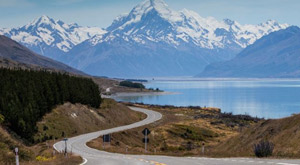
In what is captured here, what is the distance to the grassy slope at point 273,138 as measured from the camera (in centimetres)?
4063

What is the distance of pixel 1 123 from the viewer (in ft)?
210

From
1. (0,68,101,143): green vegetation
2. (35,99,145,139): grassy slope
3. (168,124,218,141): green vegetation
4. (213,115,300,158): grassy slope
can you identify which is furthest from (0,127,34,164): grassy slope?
(168,124,218,141): green vegetation

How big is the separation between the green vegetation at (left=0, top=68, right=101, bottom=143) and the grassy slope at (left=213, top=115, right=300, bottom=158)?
27319 millimetres

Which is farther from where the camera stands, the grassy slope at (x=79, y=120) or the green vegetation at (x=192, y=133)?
the green vegetation at (x=192, y=133)

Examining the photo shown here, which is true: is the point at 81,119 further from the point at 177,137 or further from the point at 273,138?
the point at 273,138

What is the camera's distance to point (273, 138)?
1907 inches

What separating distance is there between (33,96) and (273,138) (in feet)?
143

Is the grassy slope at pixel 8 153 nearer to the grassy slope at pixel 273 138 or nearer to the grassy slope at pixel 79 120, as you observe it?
the grassy slope at pixel 273 138

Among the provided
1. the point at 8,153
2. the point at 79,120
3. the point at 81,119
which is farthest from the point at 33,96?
the point at 8,153

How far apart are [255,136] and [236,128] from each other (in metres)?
56.6

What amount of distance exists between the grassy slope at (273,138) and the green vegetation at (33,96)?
89.6ft

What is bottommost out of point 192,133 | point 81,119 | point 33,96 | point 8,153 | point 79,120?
point 192,133

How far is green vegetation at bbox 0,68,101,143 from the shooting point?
66.4 m

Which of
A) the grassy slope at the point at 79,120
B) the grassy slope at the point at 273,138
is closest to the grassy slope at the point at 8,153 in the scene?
the grassy slope at the point at 273,138
